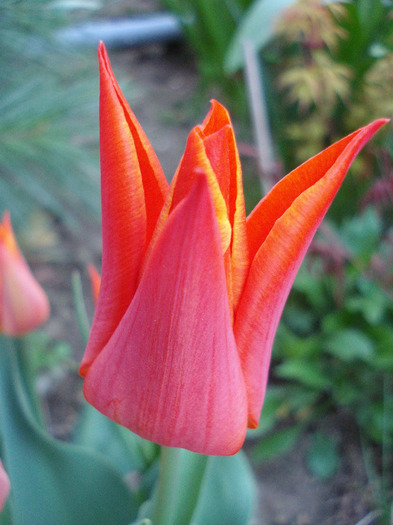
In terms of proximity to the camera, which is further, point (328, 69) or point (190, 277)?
point (328, 69)

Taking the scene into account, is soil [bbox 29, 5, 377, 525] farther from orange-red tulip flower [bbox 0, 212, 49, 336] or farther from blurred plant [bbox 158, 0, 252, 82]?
orange-red tulip flower [bbox 0, 212, 49, 336]

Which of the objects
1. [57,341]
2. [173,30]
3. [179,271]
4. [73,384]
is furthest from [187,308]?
[173,30]

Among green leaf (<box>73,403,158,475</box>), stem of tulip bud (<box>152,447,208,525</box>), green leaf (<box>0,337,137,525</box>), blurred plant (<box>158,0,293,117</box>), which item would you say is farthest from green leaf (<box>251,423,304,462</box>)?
blurred plant (<box>158,0,293,117</box>)

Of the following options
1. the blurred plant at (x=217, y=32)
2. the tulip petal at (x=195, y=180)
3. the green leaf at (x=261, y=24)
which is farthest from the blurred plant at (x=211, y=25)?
the tulip petal at (x=195, y=180)

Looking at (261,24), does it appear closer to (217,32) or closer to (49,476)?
(217,32)

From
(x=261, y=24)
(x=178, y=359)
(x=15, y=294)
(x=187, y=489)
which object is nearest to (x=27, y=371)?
(x=15, y=294)
